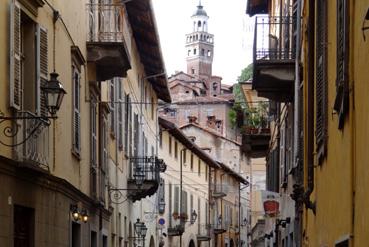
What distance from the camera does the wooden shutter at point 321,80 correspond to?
11211 millimetres

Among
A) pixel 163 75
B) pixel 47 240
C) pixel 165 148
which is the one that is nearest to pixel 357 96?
pixel 47 240

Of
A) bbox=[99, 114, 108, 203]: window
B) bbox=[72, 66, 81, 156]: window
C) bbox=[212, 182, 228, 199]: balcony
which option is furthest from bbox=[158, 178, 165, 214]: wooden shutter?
bbox=[72, 66, 81, 156]: window

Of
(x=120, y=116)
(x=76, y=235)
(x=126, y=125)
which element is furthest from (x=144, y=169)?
(x=76, y=235)

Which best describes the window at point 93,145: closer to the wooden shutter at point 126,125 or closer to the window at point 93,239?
the window at point 93,239

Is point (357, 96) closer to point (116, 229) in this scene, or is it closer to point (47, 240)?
point (47, 240)

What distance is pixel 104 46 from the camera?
2078 centimetres

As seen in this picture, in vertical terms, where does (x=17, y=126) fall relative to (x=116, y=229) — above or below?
above

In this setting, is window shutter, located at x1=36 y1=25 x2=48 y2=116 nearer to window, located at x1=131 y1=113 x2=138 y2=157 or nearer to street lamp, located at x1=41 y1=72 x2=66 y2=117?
street lamp, located at x1=41 y1=72 x2=66 y2=117

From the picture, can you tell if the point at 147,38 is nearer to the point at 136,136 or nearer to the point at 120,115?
the point at 136,136

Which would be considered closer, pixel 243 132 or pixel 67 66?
pixel 67 66

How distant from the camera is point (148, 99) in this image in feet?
131

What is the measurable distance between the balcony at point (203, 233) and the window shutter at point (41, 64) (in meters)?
49.7

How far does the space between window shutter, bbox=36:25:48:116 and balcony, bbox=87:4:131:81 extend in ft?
19.8

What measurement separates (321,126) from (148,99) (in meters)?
28.3
